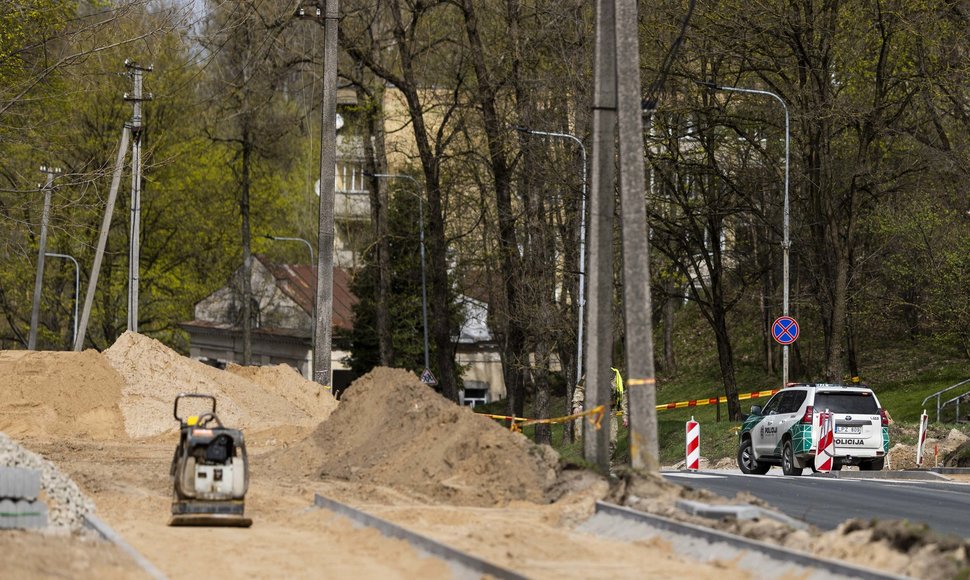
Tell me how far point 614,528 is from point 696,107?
26.0 meters

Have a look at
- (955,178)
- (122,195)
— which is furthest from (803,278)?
(122,195)

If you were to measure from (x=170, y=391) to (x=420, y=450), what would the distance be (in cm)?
1496

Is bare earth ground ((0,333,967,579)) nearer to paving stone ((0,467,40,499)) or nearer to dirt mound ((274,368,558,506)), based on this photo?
dirt mound ((274,368,558,506))

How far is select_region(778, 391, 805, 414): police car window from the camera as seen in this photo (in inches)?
1062

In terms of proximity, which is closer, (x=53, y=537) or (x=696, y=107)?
(x=53, y=537)

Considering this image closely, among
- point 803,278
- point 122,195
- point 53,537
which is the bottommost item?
point 53,537

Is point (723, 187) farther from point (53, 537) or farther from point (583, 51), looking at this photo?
point (53, 537)

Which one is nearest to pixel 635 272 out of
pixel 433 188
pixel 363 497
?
pixel 363 497

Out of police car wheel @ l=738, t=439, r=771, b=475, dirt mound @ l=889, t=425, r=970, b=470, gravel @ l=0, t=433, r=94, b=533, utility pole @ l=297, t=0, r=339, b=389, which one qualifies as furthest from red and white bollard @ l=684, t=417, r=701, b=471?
gravel @ l=0, t=433, r=94, b=533

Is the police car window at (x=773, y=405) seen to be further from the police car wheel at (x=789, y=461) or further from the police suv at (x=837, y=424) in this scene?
the police car wheel at (x=789, y=461)

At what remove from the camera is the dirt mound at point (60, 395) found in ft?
99.6

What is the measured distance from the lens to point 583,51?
39.1 meters

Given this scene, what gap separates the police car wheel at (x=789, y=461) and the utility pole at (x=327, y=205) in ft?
30.7

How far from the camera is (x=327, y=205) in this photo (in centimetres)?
2955
